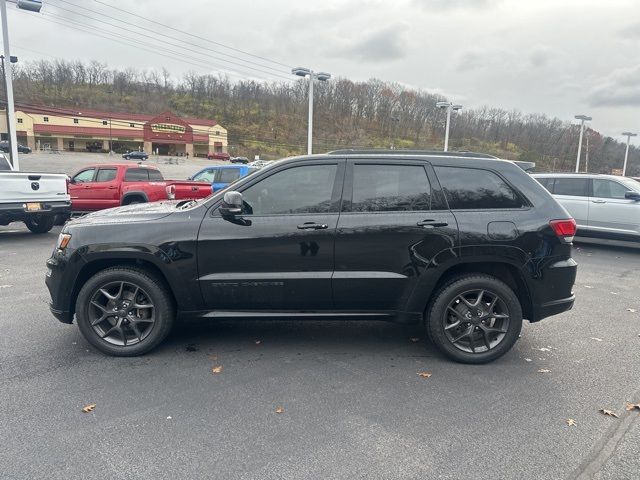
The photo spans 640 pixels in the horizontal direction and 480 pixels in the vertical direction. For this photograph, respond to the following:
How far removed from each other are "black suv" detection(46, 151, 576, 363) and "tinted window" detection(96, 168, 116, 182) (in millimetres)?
9541

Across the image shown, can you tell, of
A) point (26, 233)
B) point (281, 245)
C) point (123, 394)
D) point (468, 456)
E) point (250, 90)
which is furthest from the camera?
point (250, 90)

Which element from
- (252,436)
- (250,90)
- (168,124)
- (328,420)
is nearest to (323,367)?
(328,420)

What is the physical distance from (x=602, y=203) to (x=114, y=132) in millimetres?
88112

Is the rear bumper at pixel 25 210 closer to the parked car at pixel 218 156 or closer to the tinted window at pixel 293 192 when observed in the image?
the tinted window at pixel 293 192

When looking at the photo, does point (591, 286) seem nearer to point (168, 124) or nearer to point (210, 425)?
point (210, 425)

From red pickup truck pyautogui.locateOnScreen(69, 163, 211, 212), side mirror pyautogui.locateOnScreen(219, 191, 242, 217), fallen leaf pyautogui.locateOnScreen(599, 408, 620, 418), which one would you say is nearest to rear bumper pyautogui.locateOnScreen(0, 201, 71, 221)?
red pickup truck pyautogui.locateOnScreen(69, 163, 211, 212)

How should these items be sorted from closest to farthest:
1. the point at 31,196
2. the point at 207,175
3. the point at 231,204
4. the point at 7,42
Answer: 1. the point at 231,204
2. the point at 31,196
3. the point at 207,175
4. the point at 7,42

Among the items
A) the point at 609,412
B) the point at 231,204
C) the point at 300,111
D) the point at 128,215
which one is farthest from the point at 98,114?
the point at 609,412

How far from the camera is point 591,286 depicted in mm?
6922

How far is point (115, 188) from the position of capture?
40.5 feet

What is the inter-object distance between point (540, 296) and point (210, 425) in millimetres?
3033

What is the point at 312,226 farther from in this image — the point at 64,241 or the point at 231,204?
the point at 64,241

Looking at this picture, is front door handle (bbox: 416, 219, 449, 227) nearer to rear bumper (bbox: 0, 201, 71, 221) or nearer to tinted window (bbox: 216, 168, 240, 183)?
rear bumper (bbox: 0, 201, 71, 221)

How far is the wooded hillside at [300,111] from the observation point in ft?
255
